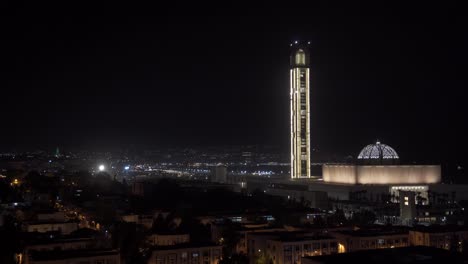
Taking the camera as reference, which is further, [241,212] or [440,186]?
[440,186]

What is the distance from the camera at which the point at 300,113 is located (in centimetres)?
4234

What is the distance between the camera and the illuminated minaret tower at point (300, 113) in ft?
139

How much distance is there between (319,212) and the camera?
90.6ft

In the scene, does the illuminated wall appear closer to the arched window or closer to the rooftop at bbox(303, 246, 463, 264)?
the arched window

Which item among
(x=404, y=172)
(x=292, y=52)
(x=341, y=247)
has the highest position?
(x=292, y=52)

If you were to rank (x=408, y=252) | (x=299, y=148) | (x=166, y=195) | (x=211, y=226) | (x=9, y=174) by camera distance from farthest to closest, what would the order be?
(x=9, y=174) < (x=299, y=148) < (x=166, y=195) < (x=211, y=226) < (x=408, y=252)

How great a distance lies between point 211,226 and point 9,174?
28.7 meters

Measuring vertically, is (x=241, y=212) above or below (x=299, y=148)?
below

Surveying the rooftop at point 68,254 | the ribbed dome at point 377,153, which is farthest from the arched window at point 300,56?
the rooftop at point 68,254

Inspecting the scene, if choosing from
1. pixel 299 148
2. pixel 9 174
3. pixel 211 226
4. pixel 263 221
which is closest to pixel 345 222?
pixel 263 221

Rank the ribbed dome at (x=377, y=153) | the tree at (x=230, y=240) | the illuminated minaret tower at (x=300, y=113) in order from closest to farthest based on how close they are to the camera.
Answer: the tree at (x=230, y=240), the ribbed dome at (x=377, y=153), the illuminated minaret tower at (x=300, y=113)

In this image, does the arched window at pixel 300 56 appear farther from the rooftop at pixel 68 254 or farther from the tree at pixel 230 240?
the rooftop at pixel 68 254

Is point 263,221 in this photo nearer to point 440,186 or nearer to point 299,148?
point 440,186

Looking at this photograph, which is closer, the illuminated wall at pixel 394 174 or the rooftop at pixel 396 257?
the rooftop at pixel 396 257
